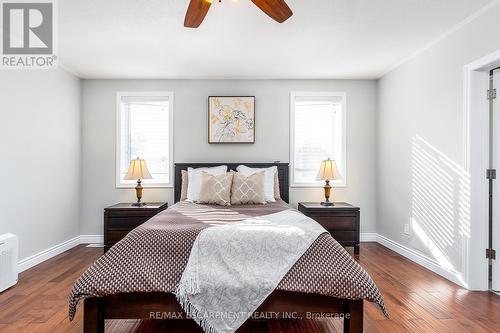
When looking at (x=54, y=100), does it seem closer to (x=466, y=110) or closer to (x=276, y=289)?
(x=276, y=289)

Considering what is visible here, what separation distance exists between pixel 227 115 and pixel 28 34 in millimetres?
2506

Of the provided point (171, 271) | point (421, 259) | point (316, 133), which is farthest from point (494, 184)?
point (171, 271)

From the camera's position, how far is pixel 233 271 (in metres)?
1.92

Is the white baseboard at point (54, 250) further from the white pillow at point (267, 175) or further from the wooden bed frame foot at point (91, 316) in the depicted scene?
the white pillow at point (267, 175)

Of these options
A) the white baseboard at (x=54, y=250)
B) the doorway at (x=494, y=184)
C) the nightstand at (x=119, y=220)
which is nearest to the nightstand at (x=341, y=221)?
the doorway at (x=494, y=184)

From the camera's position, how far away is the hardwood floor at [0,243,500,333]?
216 cm

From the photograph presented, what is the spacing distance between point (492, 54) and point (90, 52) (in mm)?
4173

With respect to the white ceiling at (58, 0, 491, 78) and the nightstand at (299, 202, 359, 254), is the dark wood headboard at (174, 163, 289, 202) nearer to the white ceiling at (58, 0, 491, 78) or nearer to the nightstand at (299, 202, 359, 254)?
the nightstand at (299, 202, 359, 254)

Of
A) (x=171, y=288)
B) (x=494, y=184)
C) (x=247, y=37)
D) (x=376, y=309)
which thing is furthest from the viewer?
(x=247, y=37)

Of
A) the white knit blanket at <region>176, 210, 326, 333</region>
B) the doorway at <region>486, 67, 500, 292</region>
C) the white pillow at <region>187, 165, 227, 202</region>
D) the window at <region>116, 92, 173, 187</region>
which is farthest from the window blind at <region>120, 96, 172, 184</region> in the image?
the doorway at <region>486, 67, 500, 292</region>

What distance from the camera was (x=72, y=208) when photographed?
434cm

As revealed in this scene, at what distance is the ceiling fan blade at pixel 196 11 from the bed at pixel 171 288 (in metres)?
1.59

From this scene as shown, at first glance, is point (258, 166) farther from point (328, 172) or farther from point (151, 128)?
point (151, 128)

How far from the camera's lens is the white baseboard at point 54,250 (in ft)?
11.0
